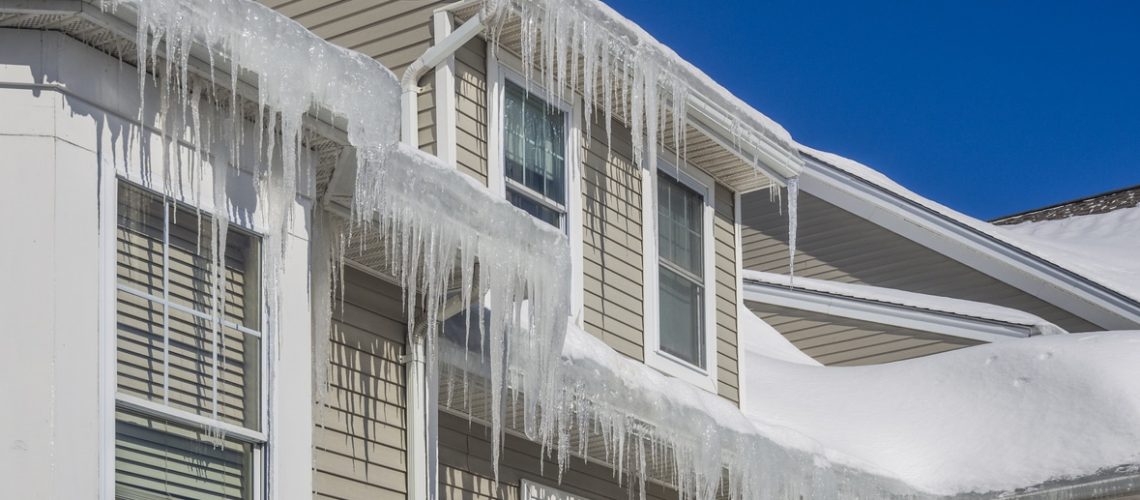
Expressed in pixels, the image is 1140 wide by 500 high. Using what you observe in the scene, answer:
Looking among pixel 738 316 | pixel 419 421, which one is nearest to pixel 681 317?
pixel 738 316

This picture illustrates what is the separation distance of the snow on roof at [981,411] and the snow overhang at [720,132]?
1500mm

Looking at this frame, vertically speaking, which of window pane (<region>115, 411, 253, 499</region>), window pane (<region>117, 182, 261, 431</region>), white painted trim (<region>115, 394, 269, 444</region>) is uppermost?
window pane (<region>117, 182, 261, 431</region>)

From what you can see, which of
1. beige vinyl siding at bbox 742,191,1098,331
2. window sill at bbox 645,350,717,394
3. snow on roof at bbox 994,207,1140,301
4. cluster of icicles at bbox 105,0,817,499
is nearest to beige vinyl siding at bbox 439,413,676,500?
cluster of icicles at bbox 105,0,817,499

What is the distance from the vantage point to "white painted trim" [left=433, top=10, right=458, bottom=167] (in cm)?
1025

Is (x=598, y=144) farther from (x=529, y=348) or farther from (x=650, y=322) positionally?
(x=529, y=348)

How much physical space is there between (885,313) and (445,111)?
8.36 metres

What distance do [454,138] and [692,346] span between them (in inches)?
114

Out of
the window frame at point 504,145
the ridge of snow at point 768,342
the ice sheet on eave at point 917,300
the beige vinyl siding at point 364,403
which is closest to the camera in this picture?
the beige vinyl siding at point 364,403

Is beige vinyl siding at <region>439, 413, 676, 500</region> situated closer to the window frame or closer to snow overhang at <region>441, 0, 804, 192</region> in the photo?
the window frame

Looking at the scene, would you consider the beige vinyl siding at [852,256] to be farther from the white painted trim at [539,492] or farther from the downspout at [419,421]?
the downspout at [419,421]

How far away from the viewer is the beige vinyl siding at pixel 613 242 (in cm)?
1138

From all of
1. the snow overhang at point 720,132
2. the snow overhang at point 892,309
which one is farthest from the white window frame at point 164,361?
the snow overhang at point 892,309

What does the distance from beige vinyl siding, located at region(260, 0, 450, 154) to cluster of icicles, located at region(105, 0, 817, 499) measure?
48 cm

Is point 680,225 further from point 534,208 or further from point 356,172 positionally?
point 356,172
